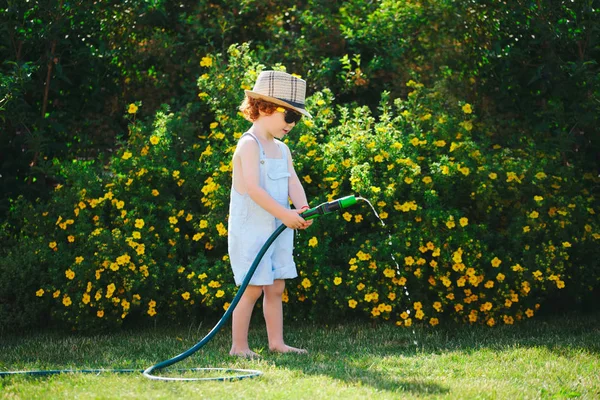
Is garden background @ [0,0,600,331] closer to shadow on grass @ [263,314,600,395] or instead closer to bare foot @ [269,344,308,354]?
shadow on grass @ [263,314,600,395]

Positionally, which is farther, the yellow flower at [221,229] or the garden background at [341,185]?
the yellow flower at [221,229]

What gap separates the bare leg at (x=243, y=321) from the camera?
14.3ft

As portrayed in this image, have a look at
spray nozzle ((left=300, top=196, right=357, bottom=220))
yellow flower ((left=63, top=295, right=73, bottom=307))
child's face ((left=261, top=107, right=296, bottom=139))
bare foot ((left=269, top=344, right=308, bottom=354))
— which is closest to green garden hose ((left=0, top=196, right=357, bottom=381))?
spray nozzle ((left=300, top=196, right=357, bottom=220))

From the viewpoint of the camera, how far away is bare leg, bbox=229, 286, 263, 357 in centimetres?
436

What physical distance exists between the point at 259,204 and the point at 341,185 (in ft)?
4.36

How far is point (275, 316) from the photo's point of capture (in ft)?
14.6

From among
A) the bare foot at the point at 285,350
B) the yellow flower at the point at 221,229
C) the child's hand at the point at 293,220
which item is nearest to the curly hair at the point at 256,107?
the child's hand at the point at 293,220

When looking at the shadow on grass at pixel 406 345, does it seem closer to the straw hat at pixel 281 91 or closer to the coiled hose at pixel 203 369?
the coiled hose at pixel 203 369

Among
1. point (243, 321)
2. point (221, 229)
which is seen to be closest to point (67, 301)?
point (221, 229)

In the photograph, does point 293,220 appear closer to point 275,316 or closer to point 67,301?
point 275,316

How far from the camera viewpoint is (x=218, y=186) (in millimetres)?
5410

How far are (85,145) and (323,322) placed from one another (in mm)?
2371

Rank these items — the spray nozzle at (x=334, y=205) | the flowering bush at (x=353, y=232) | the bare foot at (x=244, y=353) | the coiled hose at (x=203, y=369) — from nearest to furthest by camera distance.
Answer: the coiled hose at (x=203, y=369), the spray nozzle at (x=334, y=205), the bare foot at (x=244, y=353), the flowering bush at (x=353, y=232)

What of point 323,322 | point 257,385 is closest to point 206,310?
point 323,322
